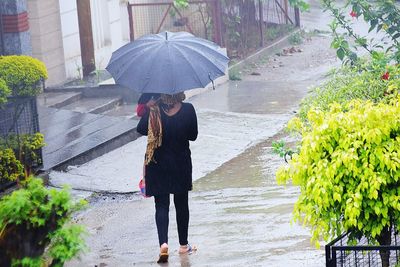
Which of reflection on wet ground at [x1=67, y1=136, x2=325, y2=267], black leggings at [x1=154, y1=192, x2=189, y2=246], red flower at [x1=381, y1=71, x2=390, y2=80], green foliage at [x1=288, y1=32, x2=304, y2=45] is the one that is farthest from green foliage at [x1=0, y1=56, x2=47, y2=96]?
green foliage at [x1=288, y1=32, x2=304, y2=45]

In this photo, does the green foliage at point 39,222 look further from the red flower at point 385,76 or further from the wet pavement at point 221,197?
the red flower at point 385,76

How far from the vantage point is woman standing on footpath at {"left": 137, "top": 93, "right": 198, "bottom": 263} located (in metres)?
9.26

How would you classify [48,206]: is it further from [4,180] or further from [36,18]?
[36,18]

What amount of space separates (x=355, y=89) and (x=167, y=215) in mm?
2008

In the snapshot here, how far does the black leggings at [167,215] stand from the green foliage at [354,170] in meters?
2.41

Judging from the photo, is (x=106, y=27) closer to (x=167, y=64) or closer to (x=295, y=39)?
(x=295, y=39)

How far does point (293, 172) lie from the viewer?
715 cm

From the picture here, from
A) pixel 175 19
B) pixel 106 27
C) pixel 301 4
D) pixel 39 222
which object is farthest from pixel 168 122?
pixel 175 19

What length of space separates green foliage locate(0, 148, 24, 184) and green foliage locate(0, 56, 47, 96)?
74cm

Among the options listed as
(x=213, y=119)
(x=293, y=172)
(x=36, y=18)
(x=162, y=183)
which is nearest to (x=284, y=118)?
(x=213, y=119)

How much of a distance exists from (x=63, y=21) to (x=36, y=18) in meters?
0.87

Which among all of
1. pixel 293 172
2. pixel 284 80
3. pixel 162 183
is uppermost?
pixel 293 172

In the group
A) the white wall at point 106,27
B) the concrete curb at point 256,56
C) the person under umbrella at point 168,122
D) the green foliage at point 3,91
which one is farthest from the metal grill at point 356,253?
the white wall at point 106,27

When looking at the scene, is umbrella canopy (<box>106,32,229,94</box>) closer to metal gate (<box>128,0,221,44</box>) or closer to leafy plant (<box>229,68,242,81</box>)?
leafy plant (<box>229,68,242,81</box>)
